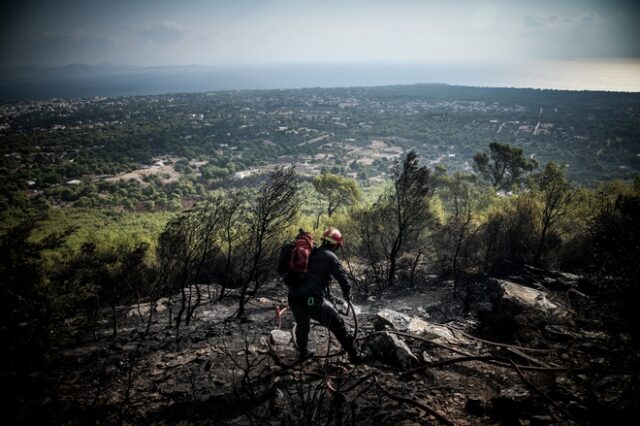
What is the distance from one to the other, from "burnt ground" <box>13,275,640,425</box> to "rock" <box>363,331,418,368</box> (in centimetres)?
5

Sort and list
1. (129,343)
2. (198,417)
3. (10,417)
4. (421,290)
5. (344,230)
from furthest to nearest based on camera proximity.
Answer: (344,230) < (421,290) < (129,343) < (198,417) < (10,417)

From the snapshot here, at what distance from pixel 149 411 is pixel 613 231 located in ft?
26.8

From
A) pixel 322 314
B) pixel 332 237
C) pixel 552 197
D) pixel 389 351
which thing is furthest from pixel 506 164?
pixel 322 314

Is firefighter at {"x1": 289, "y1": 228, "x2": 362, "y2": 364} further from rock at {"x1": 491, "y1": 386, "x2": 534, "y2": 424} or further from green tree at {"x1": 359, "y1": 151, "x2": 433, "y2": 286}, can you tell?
green tree at {"x1": 359, "y1": 151, "x2": 433, "y2": 286}

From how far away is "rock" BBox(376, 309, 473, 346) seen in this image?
276 inches

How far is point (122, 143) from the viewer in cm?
10888

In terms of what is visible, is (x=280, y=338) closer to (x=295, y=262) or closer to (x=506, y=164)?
(x=295, y=262)

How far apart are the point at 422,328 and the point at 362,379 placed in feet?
13.4

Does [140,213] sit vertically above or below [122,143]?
below

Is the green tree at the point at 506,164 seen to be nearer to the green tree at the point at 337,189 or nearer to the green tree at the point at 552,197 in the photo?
the green tree at the point at 337,189

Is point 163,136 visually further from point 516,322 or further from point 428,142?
point 516,322

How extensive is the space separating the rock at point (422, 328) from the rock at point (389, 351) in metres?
1.23

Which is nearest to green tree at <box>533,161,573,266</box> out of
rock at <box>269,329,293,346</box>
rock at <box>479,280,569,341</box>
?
rock at <box>479,280,569,341</box>

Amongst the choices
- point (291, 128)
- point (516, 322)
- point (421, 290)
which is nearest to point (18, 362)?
point (516, 322)
